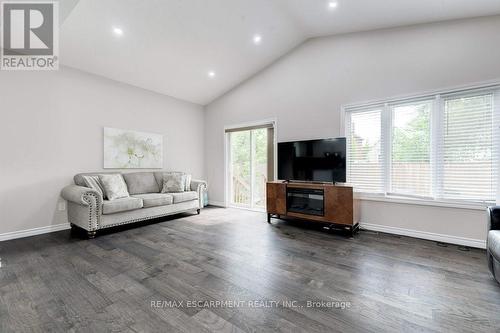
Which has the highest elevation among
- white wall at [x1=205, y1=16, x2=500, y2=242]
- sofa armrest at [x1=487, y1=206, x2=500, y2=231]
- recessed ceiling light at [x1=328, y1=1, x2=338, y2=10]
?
recessed ceiling light at [x1=328, y1=1, x2=338, y2=10]

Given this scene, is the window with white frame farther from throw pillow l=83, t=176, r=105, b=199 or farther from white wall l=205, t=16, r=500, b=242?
throw pillow l=83, t=176, r=105, b=199

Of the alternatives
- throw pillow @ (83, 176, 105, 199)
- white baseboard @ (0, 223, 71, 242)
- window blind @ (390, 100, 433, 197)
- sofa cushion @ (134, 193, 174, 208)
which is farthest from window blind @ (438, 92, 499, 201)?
white baseboard @ (0, 223, 71, 242)

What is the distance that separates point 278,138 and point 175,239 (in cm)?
272

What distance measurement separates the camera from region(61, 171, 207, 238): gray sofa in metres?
3.17

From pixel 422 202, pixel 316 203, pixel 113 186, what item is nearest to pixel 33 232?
pixel 113 186

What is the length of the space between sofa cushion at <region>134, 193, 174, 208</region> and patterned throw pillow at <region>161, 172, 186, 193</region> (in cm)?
33

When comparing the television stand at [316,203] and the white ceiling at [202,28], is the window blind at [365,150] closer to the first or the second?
the television stand at [316,203]

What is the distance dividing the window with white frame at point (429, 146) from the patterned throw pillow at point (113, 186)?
400 centimetres

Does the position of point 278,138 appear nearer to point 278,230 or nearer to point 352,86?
point 352,86

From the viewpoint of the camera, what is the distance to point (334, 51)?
12.5 ft

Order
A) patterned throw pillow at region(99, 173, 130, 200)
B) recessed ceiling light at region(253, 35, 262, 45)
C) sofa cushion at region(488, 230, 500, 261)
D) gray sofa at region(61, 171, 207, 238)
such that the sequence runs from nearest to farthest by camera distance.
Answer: sofa cushion at region(488, 230, 500, 261) < gray sofa at region(61, 171, 207, 238) < patterned throw pillow at region(99, 173, 130, 200) < recessed ceiling light at region(253, 35, 262, 45)

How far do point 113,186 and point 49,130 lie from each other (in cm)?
129

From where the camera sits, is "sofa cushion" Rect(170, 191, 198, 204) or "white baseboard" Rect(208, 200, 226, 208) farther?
"white baseboard" Rect(208, 200, 226, 208)

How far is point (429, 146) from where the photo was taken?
3092 millimetres
